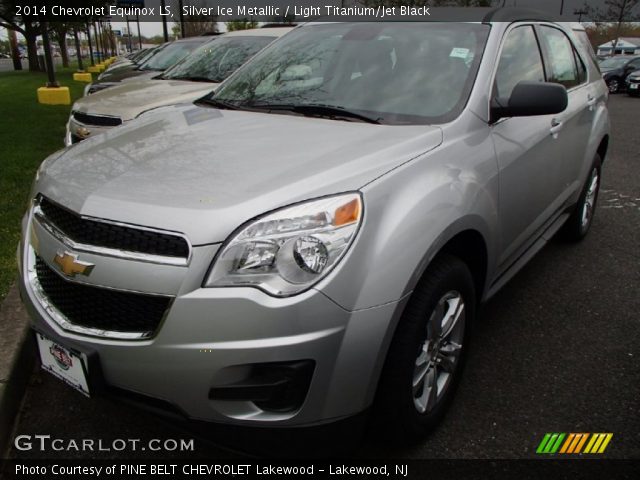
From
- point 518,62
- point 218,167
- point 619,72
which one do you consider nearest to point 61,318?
point 218,167

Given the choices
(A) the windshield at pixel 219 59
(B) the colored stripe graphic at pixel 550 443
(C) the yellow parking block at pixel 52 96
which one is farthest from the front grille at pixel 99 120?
(C) the yellow parking block at pixel 52 96

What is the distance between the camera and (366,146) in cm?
220

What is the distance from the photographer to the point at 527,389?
2.66 m

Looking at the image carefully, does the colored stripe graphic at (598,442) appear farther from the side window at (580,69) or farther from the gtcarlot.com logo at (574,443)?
the side window at (580,69)

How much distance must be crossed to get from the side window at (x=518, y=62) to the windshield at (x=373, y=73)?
18 centimetres

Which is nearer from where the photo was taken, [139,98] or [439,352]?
[439,352]

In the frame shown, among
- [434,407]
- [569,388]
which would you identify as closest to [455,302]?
[434,407]

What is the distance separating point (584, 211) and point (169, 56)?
793cm

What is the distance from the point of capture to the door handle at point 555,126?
3192 millimetres

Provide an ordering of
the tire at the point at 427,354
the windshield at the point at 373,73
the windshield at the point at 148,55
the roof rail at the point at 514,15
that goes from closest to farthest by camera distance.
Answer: the tire at the point at 427,354
the windshield at the point at 373,73
the roof rail at the point at 514,15
the windshield at the point at 148,55

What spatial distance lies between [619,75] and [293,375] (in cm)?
2367

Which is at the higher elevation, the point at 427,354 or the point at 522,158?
the point at 522,158

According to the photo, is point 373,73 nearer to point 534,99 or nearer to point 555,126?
point 534,99

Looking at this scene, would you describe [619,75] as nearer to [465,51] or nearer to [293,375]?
[465,51]
